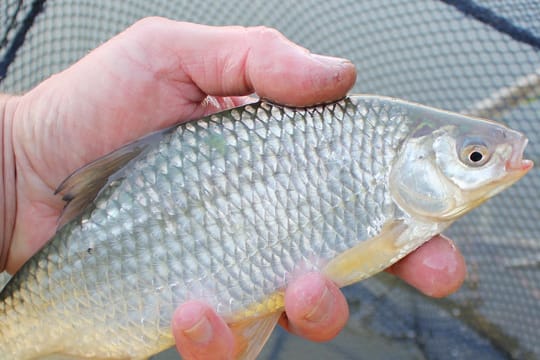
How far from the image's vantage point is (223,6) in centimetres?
384

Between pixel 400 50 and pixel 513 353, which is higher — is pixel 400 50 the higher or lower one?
the higher one

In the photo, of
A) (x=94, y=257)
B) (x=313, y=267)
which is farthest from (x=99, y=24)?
(x=313, y=267)

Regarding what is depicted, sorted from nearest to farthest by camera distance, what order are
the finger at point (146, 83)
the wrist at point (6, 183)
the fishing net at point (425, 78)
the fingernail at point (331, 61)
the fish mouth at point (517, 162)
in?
the fish mouth at point (517, 162)
the fingernail at point (331, 61)
the finger at point (146, 83)
the wrist at point (6, 183)
the fishing net at point (425, 78)

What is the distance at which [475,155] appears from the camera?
1.58 m

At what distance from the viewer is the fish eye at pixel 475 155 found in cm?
157

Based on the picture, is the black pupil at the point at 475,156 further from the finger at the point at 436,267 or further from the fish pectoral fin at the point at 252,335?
the fish pectoral fin at the point at 252,335

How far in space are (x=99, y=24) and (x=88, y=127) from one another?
64.4 inches

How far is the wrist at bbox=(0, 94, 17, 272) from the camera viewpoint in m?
2.19

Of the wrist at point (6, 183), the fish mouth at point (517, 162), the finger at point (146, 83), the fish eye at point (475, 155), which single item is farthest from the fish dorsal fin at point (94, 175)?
the fish mouth at point (517, 162)

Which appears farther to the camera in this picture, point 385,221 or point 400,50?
point 400,50

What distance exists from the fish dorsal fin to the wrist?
58 centimetres

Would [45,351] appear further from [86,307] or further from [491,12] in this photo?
[491,12]

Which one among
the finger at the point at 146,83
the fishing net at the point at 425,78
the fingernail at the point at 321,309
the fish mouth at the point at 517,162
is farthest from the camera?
the fishing net at the point at 425,78

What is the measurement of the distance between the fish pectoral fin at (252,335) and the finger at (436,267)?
1.41 ft
